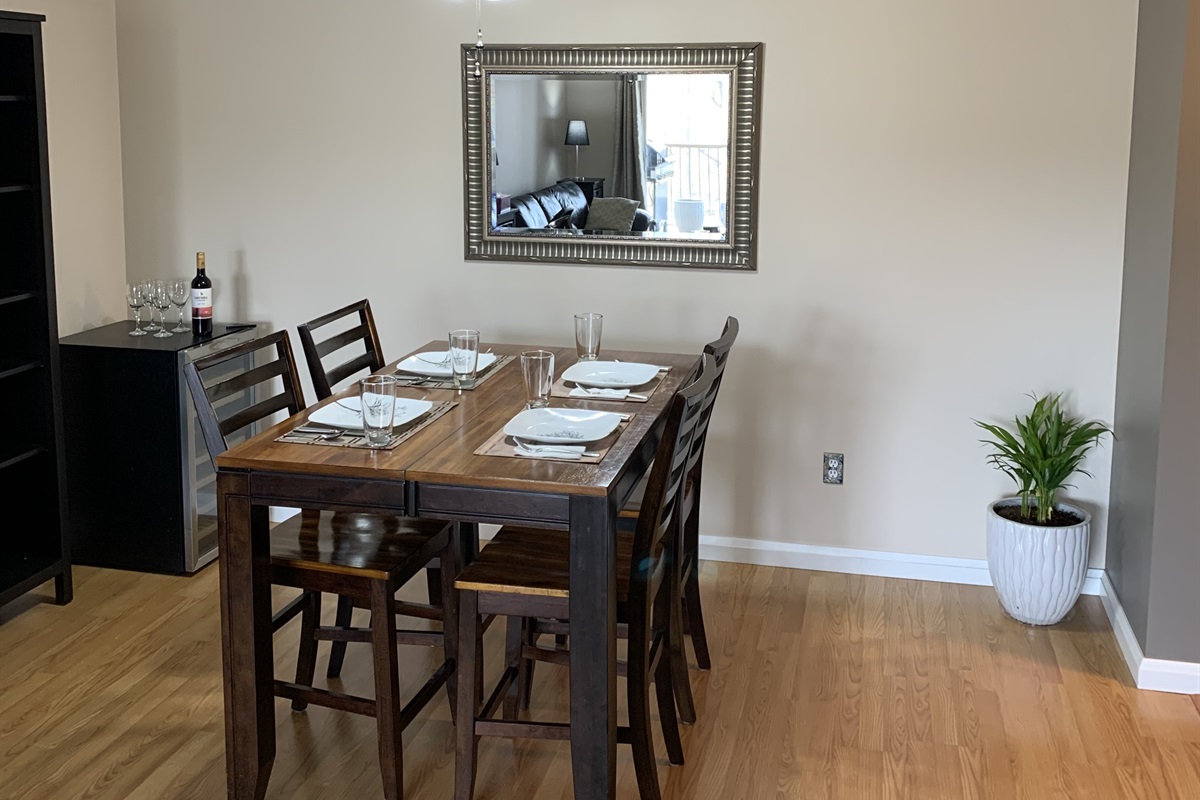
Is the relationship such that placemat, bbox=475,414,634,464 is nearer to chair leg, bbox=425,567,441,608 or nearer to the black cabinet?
chair leg, bbox=425,567,441,608

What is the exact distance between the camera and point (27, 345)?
144 inches

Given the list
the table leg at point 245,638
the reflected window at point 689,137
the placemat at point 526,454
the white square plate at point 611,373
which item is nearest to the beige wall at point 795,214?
the reflected window at point 689,137

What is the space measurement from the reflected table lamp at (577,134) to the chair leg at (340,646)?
1593 mm

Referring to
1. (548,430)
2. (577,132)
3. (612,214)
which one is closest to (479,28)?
(577,132)

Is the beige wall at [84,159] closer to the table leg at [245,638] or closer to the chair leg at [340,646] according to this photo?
the chair leg at [340,646]

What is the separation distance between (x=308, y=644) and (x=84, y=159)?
205 cm

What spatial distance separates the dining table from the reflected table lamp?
5.03 feet

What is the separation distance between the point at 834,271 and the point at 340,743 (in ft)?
6.77

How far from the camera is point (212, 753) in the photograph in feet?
9.51

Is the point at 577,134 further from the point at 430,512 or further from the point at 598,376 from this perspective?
the point at 430,512

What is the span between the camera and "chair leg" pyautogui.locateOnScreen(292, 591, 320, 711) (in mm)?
3051

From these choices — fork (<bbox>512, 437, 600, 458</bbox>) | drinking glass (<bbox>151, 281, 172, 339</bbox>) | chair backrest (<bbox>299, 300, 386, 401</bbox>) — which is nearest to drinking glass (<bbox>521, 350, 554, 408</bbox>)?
fork (<bbox>512, 437, 600, 458</bbox>)

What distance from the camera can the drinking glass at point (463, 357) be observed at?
3105 mm

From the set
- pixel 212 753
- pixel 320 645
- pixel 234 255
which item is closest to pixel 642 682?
pixel 212 753
